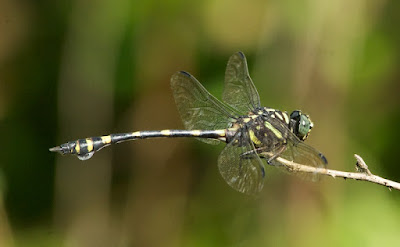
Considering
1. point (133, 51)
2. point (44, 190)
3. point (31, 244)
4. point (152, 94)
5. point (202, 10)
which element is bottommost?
point (31, 244)

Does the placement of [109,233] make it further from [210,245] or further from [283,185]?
[283,185]

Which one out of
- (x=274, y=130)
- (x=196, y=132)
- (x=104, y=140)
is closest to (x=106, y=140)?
(x=104, y=140)

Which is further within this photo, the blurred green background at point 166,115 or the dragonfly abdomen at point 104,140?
the blurred green background at point 166,115

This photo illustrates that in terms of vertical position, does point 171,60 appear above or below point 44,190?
above

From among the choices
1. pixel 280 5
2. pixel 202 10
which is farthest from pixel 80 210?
pixel 280 5

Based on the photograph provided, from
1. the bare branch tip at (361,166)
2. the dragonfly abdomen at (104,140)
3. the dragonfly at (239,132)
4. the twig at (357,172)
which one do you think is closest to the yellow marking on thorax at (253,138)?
the dragonfly at (239,132)

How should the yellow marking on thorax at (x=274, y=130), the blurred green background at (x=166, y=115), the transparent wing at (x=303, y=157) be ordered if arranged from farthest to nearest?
1. the blurred green background at (x=166, y=115)
2. the yellow marking on thorax at (x=274, y=130)
3. the transparent wing at (x=303, y=157)

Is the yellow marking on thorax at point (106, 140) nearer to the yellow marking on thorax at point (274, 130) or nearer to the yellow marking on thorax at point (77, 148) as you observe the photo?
the yellow marking on thorax at point (77, 148)

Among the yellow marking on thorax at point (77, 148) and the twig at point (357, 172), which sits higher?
the twig at point (357, 172)
